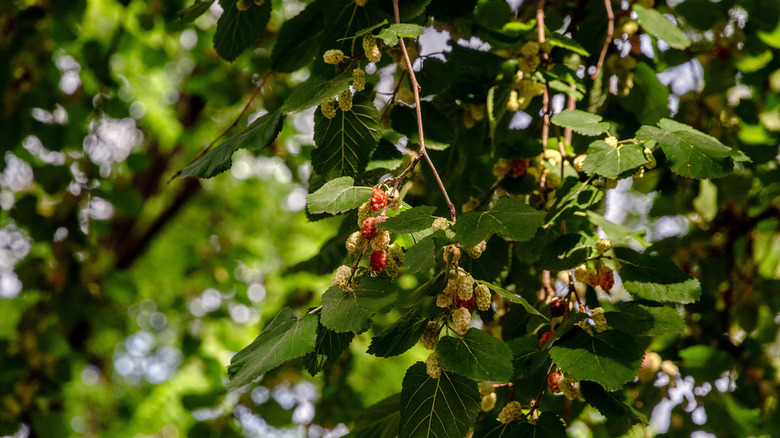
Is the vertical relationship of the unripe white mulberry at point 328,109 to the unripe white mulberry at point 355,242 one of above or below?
above

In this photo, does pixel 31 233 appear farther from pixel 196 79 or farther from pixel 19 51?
pixel 196 79

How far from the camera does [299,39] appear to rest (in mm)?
1215

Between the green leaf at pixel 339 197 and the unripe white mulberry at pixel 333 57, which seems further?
the unripe white mulberry at pixel 333 57

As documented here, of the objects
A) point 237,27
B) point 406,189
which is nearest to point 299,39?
point 237,27

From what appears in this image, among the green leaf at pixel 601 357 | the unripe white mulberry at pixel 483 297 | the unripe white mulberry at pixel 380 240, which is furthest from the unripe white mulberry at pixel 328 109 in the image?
the green leaf at pixel 601 357

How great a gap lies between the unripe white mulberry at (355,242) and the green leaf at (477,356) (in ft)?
0.49

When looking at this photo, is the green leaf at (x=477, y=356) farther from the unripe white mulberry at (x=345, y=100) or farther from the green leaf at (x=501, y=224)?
the unripe white mulberry at (x=345, y=100)

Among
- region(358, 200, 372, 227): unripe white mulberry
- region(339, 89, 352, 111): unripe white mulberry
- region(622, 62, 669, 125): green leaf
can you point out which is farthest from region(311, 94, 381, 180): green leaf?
region(622, 62, 669, 125): green leaf

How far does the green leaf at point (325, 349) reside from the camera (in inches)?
29.9

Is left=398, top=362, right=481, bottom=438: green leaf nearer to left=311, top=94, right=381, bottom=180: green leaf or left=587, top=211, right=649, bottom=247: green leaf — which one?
left=311, top=94, right=381, bottom=180: green leaf

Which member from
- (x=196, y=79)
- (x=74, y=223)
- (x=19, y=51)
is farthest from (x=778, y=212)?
(x=19, y=51)

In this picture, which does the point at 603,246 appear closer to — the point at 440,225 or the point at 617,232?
the point at 617,232

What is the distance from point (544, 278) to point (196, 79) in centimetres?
214

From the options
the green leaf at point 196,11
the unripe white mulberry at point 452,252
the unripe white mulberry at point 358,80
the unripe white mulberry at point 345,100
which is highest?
the green leaf at point 196,11
